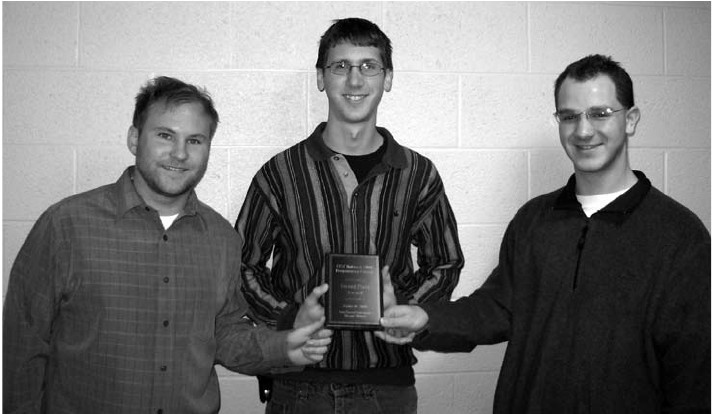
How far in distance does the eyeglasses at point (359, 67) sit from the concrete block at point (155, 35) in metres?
0.64

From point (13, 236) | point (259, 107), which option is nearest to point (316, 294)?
point (259, 107)

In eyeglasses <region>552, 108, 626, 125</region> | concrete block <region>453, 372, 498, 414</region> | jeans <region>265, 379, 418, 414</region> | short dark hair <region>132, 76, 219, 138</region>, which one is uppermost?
short dark hair <region>132, 76, 219, 138</region>

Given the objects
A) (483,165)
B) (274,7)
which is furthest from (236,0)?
(483,165)

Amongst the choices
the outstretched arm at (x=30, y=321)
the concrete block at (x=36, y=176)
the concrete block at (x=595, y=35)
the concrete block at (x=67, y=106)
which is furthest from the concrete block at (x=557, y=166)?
the concrete block at (x=36, y=176)

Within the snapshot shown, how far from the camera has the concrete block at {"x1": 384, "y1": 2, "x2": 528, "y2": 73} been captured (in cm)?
220

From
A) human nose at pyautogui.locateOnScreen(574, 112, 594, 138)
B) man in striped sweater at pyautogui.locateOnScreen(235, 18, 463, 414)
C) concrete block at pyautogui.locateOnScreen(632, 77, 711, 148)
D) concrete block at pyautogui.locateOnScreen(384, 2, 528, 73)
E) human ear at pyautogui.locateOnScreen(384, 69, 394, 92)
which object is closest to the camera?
human nose at pyautogui.locateOnScreen(574, 112, 594, 138)

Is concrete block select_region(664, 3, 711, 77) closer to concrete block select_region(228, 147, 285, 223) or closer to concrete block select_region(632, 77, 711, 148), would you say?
concrete block select_region(632, 77, 711, 148)

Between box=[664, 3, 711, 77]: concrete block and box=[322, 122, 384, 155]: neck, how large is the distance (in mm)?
1514

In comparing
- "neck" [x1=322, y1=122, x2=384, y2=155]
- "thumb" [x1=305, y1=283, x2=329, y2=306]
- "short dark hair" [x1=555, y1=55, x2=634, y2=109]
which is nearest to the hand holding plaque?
"thumb" [x1=305, y1=283, x2=329, y2=306]

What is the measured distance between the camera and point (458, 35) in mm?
2221

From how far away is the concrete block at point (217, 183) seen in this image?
214 centimetres

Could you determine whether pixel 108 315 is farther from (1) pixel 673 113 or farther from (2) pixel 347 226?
(1) pixel 673 113

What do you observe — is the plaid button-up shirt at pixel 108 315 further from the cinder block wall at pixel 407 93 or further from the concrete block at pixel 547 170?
the concrete block at pixel 547 170

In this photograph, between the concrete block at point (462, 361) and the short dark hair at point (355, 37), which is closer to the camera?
the short dark hair at point (355, 37)
